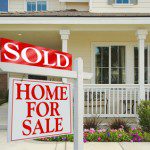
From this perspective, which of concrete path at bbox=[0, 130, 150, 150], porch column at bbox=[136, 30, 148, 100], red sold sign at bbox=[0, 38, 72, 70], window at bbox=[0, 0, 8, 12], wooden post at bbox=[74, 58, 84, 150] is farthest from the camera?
window at bbox=[0, 0, 8, 12]

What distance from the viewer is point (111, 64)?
11875mm

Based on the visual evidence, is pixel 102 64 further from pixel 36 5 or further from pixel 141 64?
Answer: pixel 36 5

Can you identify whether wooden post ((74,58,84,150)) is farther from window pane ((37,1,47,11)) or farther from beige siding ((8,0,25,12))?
window pane ((37,1,47,11))

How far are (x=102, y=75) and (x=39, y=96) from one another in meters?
9.10

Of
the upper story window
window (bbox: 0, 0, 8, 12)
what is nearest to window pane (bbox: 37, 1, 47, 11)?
the upper story window

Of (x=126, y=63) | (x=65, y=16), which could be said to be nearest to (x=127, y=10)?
(x=126, y=63)

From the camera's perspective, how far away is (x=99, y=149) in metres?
6.37

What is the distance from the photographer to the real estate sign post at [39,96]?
8.75ft

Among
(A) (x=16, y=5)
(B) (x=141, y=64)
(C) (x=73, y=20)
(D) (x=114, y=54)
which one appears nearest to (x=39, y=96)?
(C) (x=73, y=20)

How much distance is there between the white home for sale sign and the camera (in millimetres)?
2688

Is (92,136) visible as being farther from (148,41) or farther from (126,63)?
(148,41)

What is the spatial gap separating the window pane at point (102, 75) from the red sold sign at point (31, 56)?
28.4 ft

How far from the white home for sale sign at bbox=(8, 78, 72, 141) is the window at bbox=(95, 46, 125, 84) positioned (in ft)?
28.8

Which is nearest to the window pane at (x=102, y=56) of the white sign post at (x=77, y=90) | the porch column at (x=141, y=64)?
the porch column at (x=141, y=64)
